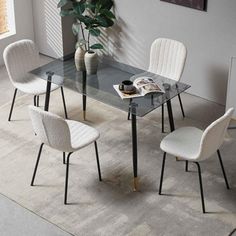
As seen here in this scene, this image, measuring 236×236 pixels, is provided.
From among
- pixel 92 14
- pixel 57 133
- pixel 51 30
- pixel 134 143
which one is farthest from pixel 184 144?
pixel 51 30

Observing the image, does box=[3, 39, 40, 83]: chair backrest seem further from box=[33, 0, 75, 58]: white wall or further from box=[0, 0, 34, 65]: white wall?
box=[0, 0, 34, 65]: white wall

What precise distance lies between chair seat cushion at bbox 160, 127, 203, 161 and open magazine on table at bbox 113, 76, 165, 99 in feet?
1.39

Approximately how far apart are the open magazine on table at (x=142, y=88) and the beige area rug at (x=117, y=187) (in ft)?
2.33

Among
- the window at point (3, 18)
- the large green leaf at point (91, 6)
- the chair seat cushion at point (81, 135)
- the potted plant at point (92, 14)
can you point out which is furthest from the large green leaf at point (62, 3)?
the chair seat cushion at point (81, 135)

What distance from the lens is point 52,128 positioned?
4.74 m

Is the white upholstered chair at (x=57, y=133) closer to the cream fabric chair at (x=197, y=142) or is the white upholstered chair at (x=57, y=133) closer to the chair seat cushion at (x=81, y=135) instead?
the chair seat cushion at (x=81, y=135)

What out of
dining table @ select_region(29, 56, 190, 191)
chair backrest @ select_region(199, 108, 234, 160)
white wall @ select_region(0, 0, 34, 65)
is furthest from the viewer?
white wall @ select_region(0, 0, 34, 65)

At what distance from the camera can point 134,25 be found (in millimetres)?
6898

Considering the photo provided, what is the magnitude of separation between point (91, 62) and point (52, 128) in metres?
1.07

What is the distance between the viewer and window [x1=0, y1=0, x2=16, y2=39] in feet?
24.2

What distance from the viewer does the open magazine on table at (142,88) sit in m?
5.23

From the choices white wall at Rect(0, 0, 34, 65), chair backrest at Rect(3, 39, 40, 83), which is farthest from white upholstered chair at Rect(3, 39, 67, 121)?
white wall at Rect(0, 0, 34, 65)

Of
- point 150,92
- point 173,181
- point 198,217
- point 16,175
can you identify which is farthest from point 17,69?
point 198,217

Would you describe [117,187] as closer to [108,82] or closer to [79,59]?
[108,82]
